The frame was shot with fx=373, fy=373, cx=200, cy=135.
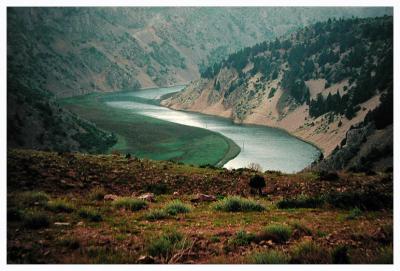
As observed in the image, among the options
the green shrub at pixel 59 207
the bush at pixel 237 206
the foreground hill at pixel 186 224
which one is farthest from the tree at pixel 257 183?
the green shrub at pixel 59 207

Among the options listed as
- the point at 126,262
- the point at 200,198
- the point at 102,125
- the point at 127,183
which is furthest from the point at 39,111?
the point at 126,262

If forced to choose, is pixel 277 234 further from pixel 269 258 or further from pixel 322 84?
pixel 322 84

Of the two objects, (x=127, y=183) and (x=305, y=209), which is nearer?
(x=305, y=209)

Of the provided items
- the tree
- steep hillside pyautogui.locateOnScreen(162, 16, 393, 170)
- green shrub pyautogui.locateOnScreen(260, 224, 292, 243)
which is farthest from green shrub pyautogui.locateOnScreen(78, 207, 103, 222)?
steep hillside pyautogui.locateOnScreen(162, 16, 393, 170)

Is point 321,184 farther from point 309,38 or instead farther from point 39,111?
point 309,38

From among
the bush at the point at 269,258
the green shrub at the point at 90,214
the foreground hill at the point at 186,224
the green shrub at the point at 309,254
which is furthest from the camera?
the green shrub at the point at 90,214

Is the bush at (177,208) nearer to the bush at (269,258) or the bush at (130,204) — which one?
the bush at (130,204)
